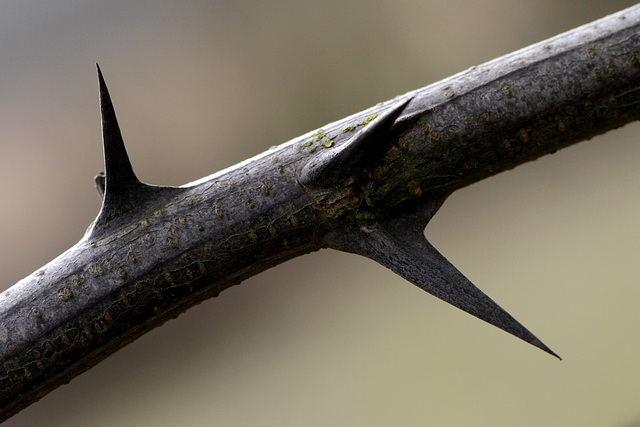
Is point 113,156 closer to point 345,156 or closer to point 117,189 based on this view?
point 117,189

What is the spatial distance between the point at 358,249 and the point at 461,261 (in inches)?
39.0

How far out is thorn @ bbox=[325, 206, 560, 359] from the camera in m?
0.37

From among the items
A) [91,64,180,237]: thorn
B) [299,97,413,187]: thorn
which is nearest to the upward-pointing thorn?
[91,64,180,237]: thorn

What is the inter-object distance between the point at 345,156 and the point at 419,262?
0.27 feet

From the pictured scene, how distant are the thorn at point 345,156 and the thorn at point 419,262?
43 millimetres

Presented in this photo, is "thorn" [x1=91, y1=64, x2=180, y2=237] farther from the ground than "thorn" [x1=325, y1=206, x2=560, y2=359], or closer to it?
farther from the ground

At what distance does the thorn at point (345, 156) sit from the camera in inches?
13.9

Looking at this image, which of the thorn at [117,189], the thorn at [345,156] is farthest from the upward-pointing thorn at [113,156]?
the thorn at [345,156]

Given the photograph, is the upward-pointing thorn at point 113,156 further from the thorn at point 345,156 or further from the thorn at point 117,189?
the thorn at point 345,156

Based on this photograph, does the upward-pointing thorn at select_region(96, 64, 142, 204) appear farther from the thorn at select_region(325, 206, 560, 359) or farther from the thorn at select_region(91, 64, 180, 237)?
the thorn at select_region(325, 206, 560, 359)

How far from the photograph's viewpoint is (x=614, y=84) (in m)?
0.39

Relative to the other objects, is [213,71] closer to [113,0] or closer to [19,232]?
[113,0]

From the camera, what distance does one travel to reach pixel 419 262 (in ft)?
1.27

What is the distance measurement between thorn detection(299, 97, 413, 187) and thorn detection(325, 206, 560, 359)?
43 millimetres
